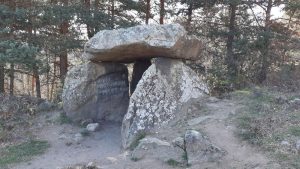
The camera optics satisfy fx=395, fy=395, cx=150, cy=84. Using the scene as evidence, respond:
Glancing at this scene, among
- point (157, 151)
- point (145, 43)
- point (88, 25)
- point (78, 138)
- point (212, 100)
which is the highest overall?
point (88, 25)

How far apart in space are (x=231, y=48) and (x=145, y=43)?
5599 mm

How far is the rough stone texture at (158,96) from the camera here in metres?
8.55

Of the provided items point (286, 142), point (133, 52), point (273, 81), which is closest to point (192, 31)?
point (273, 81)

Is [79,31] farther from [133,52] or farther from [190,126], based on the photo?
[190,126]

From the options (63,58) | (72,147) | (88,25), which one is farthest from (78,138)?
(63,58)

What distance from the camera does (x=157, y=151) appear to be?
7.26 metres

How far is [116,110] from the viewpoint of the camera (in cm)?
1081

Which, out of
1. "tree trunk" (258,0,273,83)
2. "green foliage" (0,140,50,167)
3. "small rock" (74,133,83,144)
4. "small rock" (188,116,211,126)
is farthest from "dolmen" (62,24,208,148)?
"tree trunk" (258,0,273,83)

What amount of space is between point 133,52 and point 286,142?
4338 mm

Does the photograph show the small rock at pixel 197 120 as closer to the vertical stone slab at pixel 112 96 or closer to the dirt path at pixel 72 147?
the dirt path at pixel 72 147

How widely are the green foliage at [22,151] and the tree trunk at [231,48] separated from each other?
6866mm

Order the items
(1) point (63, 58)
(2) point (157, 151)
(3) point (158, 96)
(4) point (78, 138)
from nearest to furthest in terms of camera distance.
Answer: (2) point (157, 151)
(3) point (158, 96)
(4) point (78, 138)
(1) point (63, 58)

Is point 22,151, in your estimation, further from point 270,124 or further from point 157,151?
point 270,124

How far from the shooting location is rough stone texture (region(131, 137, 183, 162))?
7.05 metres
